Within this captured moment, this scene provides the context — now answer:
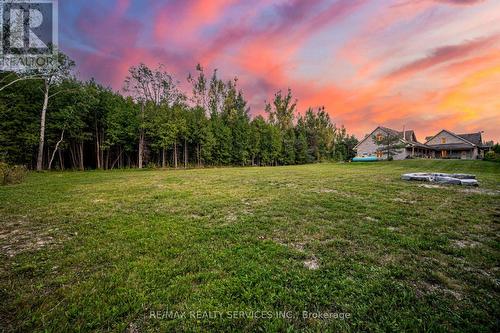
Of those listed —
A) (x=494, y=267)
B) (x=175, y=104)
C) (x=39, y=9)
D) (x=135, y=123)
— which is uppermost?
(x=39, y=9)

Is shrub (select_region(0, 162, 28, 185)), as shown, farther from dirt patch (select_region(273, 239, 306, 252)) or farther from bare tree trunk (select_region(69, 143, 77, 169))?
bare tree trunk (select_region(69, 143, 77, 169))

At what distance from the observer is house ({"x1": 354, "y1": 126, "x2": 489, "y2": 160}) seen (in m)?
40.3

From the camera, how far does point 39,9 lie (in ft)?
51.3

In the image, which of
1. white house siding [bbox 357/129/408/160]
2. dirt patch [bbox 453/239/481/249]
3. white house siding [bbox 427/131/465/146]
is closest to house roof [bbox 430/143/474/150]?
white house siding [bbox 427/131/465/146]

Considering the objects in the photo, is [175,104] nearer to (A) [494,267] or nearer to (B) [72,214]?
(B) [72,214]

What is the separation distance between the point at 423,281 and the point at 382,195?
6.11 metres

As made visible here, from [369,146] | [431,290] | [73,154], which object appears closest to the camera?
[431,290]

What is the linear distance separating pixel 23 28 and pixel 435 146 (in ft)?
219

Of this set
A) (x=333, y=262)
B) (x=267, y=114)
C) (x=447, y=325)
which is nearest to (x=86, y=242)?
(x=333, y=262)

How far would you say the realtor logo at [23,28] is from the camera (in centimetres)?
1502

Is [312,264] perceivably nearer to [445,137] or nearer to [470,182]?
[470,182]

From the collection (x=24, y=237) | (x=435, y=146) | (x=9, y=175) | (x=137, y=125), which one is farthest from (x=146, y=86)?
(x=435, y=146)

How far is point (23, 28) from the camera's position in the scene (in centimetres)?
1616

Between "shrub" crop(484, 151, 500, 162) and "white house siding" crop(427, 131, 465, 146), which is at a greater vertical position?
"white house siding" crop(427, 131, 465, 146)
